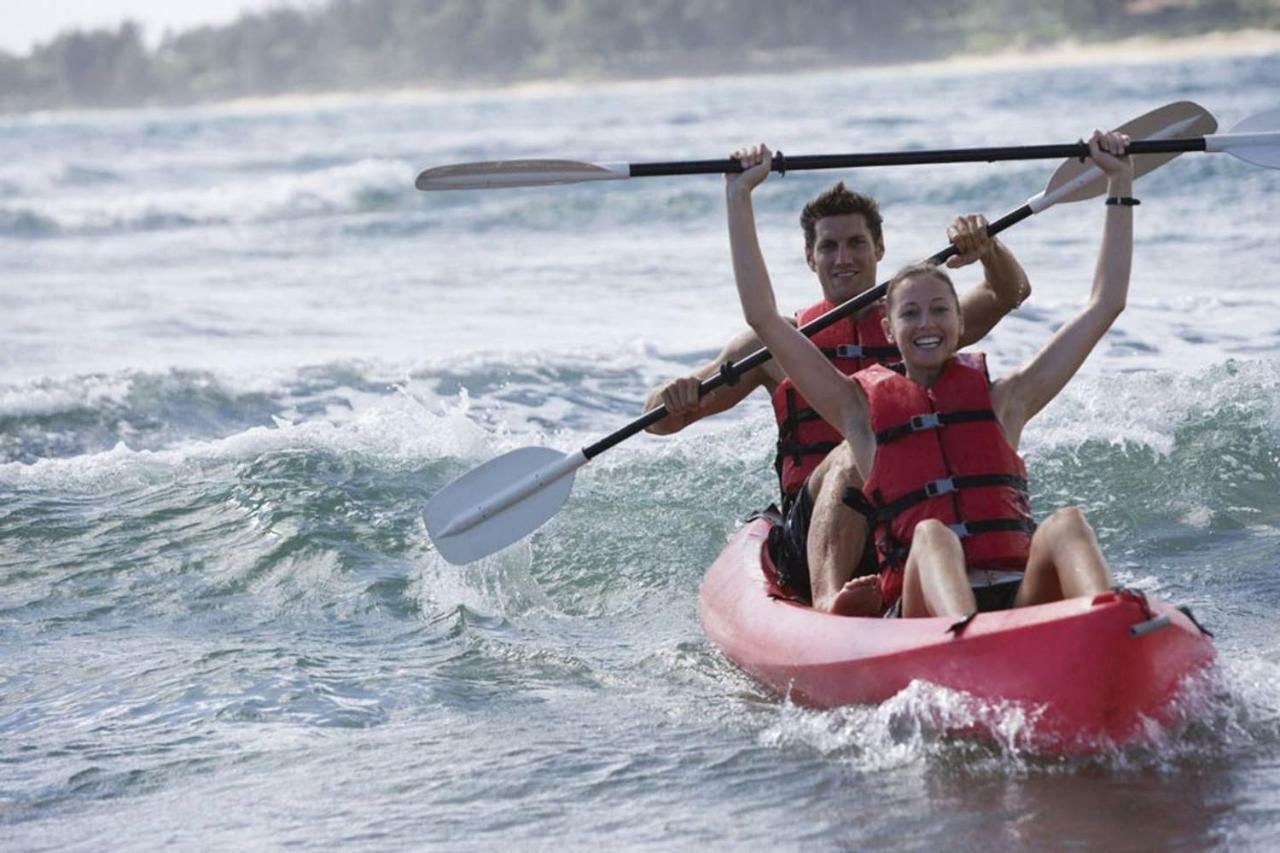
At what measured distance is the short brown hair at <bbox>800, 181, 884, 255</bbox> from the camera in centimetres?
493

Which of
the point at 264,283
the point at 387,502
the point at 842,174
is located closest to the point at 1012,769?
the point at 387,502

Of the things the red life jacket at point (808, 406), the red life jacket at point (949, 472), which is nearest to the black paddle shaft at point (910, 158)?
the red life jacket at point (808, 406)

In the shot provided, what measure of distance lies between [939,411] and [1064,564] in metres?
0.51

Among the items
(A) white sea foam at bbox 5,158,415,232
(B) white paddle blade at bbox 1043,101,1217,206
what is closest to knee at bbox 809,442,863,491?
(B) white paddle blade at bbox 1043,101,1217,206

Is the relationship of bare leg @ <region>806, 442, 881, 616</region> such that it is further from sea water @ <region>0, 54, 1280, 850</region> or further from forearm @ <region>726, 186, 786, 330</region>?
forearm @ <region>726, 186, 786, 330</region>

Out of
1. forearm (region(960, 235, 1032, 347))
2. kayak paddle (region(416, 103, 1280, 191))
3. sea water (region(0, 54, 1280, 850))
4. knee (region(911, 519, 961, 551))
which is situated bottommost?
sea water (region(0, 54, 1280, 850))

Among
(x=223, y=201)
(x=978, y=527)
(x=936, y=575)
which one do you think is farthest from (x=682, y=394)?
(x=223, y=201)

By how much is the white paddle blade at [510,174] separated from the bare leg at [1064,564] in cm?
166

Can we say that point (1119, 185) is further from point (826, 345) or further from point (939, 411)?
point (826, 345)

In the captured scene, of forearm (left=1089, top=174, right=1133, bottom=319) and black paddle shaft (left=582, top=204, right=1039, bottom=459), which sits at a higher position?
forearm (left=1089, top=174, right=1133, bottom=319)

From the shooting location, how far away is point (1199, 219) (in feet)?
44.4

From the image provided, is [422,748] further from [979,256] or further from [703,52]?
[703,52]

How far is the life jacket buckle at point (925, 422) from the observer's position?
4109 millimetres

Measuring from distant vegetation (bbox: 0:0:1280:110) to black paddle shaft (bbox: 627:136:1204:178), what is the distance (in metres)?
46.9
